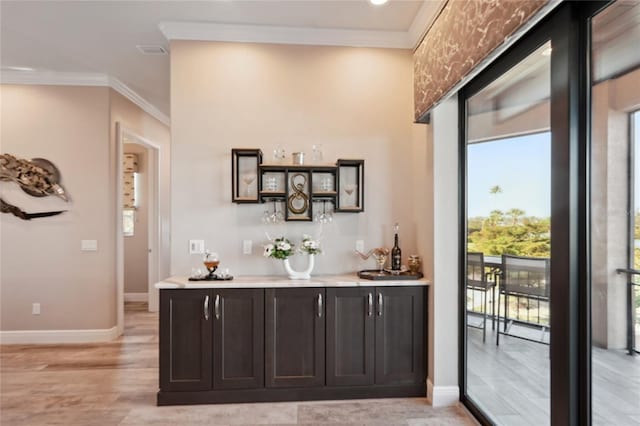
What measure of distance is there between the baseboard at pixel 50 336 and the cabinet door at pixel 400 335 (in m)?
3.23

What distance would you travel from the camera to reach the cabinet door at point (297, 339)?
2.77m

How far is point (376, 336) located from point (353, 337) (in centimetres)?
18

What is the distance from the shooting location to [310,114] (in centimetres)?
318

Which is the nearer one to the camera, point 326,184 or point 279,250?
point 279,250

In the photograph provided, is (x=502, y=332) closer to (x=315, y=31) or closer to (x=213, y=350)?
(x=213, y=350)

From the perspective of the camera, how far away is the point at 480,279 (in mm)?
2496

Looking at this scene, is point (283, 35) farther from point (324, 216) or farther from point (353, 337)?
point (353, 337)

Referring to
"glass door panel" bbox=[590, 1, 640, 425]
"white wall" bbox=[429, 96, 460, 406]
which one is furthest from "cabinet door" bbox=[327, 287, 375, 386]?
"glass door panel" bbox=[590, 1, 640, 425]

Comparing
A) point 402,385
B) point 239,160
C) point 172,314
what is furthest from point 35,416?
point 402,385

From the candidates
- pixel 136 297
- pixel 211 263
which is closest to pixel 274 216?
pixel 211 263

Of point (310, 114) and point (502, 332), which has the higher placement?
point (310, 114)

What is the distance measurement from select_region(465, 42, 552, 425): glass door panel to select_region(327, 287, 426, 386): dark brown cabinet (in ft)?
1.29

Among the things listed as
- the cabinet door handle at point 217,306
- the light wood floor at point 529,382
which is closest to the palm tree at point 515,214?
the light wood floor at point 529,382

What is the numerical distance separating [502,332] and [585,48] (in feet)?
5.25
